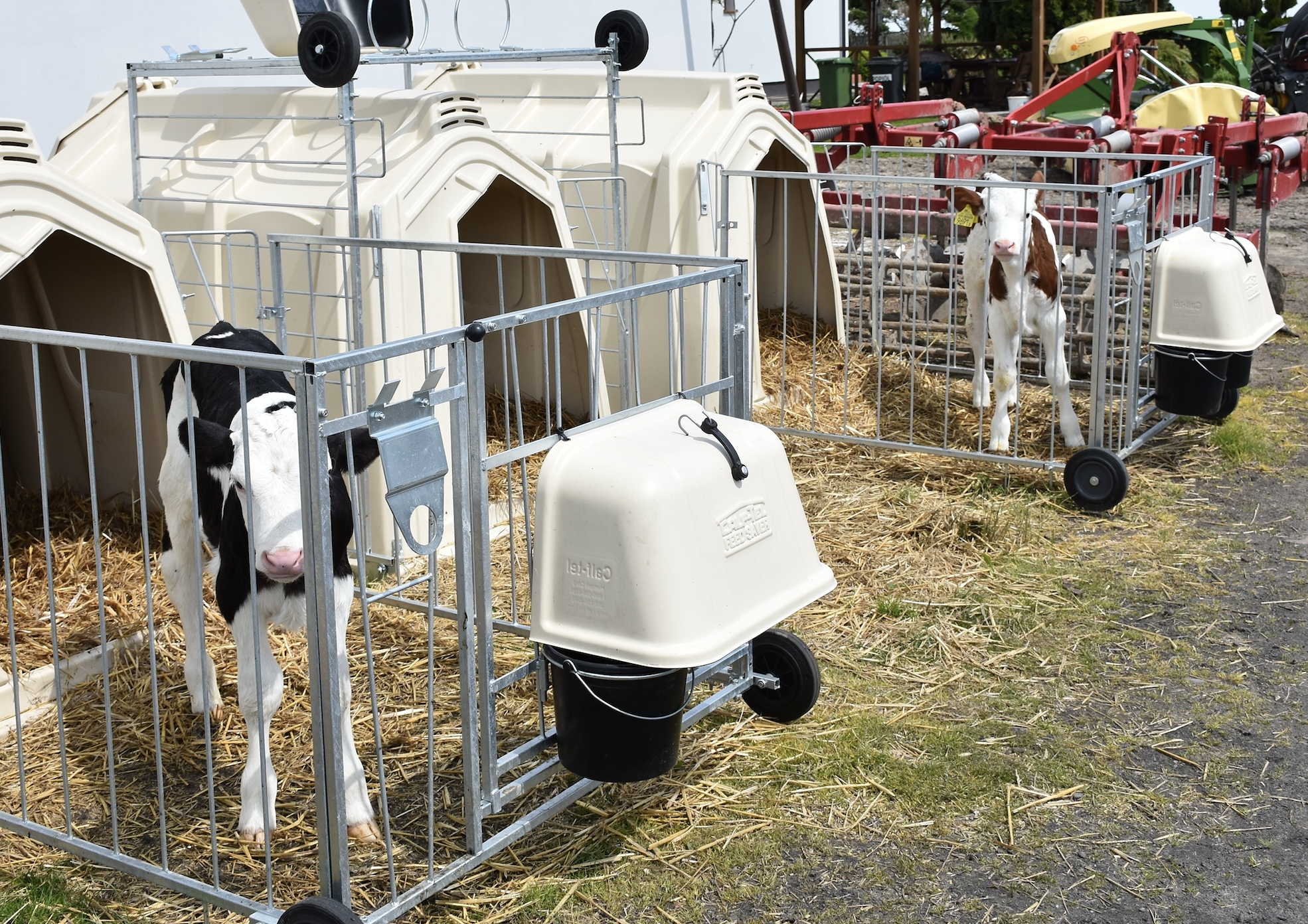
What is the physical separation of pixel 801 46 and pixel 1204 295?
677 inches

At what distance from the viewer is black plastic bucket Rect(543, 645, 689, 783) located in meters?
3.33

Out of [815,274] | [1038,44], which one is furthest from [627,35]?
[1038,44]

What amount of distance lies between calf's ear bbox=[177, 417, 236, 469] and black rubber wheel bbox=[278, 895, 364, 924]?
1114 mm

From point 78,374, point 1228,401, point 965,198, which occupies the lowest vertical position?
point 1228,401

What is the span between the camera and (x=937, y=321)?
31.4 ft

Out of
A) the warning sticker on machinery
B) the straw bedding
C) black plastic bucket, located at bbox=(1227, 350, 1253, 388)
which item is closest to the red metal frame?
black plastic bucket, located at bbox=(1227, 350, 1253, 388)

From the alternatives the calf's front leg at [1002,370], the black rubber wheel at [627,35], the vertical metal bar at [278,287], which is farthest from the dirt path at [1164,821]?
the black rubber wheel at [627,35]

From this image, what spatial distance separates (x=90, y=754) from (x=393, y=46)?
4.67 m

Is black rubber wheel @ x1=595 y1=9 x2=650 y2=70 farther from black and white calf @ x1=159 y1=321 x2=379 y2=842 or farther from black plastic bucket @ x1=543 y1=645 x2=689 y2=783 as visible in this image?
black plastic bucket @ x1=543 y1=645 x2=689 y2=783

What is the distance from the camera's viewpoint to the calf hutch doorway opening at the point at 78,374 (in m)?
5.68

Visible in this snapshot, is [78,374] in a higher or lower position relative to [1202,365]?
higher

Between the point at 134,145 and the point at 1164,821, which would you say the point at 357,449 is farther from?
the point at 134,145

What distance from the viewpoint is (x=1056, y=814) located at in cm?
391

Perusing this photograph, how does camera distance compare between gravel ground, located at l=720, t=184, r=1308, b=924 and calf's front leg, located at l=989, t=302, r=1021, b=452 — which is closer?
gravel ground, located at l=720, t=184, r=1308, b=924
